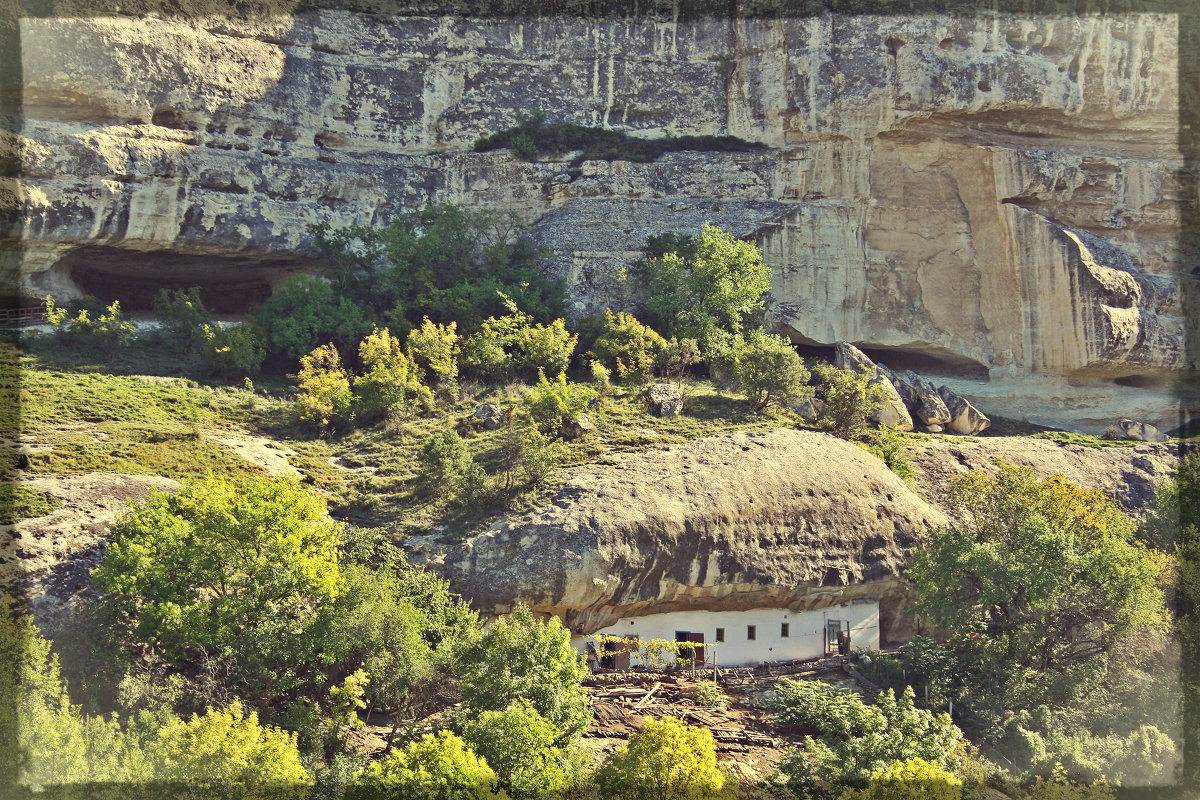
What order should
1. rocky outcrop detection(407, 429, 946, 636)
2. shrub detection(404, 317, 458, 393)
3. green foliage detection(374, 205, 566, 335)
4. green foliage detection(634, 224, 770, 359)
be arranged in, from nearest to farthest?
rocky outcrop detection(407, 429, 946, 636) → shrub detection(404, 317, 458, 393) → green foliage detection(374, 205, 566, 335) → green foliage detection(634, 224, 770, 359)

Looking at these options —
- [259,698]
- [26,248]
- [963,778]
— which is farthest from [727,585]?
[26,248]

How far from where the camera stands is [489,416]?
2767 centimetres

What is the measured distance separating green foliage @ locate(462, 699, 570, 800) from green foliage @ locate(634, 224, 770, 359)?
15.4 m

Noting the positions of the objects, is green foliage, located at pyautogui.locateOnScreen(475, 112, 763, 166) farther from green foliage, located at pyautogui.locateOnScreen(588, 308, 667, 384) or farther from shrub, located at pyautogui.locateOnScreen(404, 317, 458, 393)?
shrub, located at pyautogui.locateOnScreen(404, 317, 458, 393)

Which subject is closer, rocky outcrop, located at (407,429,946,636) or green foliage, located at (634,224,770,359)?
rocky outcrop, located at (407,429,946,636)

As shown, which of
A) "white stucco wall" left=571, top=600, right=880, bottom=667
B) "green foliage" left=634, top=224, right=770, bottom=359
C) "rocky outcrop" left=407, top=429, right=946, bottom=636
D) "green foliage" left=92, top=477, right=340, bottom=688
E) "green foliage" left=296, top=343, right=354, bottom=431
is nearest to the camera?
"green foliage" left=92, top=477, right=340, bottom=688

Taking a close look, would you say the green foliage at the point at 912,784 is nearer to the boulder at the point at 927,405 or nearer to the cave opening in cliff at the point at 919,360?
the boulder at the point at 927,405

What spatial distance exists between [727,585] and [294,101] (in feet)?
65.2

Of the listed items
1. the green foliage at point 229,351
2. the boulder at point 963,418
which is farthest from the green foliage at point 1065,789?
the green foliage at point 229,351

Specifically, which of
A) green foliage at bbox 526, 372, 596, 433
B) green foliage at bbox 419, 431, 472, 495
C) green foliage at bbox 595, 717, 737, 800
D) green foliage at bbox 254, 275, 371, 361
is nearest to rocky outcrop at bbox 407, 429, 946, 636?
green foliage at bbox 419, 431, 472, 495

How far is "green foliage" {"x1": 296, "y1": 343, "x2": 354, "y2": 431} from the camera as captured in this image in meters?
27.6

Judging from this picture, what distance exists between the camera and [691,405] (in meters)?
29.4

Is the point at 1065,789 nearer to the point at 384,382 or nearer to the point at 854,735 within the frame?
the point at 854,735

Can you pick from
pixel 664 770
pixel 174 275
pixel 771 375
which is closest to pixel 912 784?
pixel 664 770
